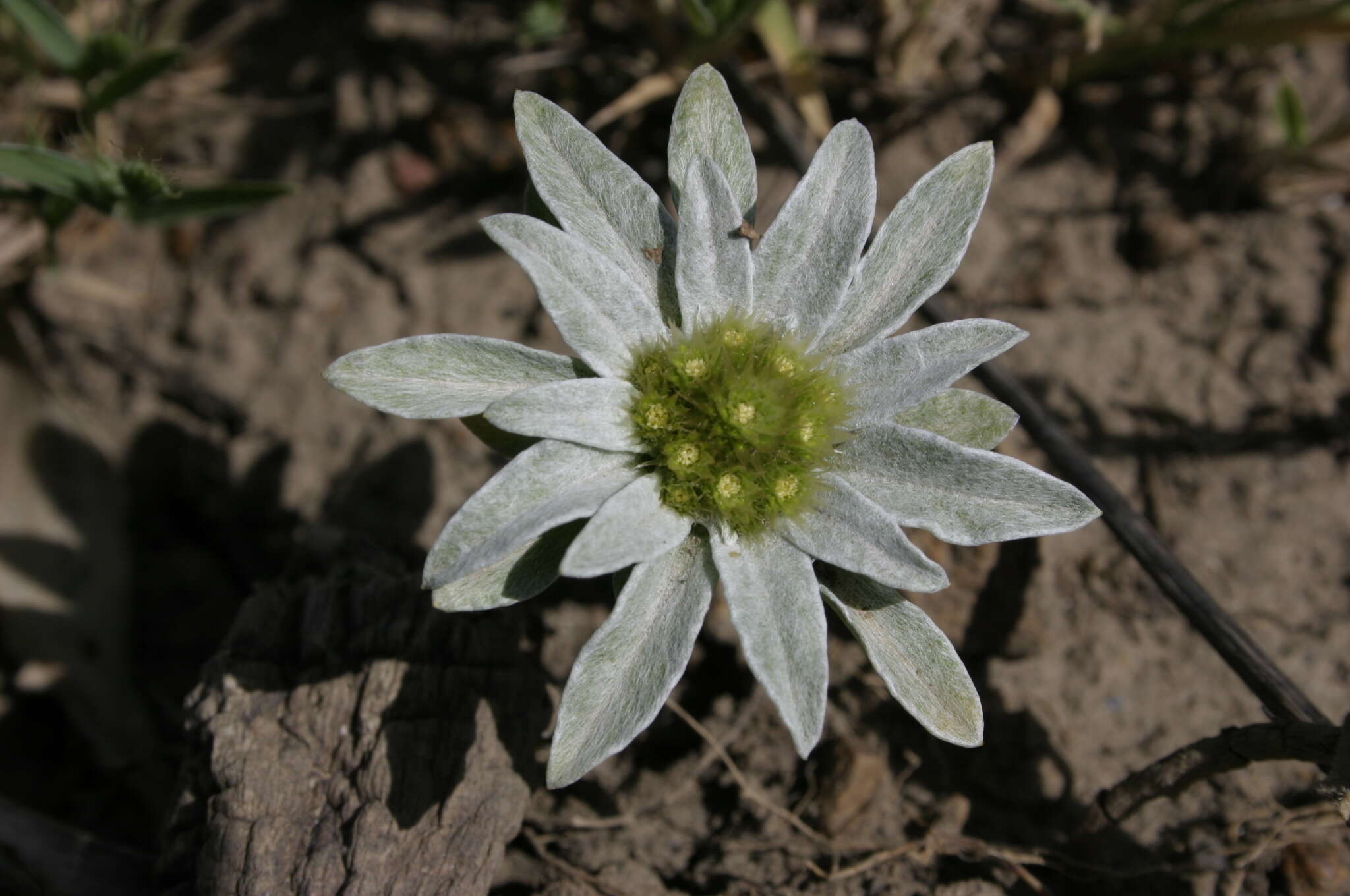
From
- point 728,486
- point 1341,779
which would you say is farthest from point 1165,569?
point 728,486

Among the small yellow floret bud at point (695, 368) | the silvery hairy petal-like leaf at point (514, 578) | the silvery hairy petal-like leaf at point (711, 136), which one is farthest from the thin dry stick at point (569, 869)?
the silvery hairy petal-like leaf at point (711, 136)

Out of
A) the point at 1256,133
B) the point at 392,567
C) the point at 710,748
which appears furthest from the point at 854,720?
the point at 1256,133

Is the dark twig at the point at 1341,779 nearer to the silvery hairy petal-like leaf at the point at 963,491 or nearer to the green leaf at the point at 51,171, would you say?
the silvery hairy petal-like leaf at the point at 963,491

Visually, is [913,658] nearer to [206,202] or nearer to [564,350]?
[564,350]

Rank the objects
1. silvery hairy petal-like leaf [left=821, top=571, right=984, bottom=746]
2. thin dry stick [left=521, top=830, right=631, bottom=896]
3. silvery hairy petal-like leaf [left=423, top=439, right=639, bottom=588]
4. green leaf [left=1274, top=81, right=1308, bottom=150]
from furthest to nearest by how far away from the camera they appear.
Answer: green leaf [left=1274, top=81, right=1308, bottom=150], thin dry stick [left=521, top=830, right=631, bottom=896], silvery hairy petal-like leaf [left=821, top=571, right=984, bottom=746], silvery hairy petal-like leaf [left=423, top=439, right=639, bottom=588]

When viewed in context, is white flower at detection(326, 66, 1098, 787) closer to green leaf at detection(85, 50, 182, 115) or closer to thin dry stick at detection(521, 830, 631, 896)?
thin dry stick at detection(521, 830, 631, 896)

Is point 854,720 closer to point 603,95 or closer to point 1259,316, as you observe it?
point 1259,316

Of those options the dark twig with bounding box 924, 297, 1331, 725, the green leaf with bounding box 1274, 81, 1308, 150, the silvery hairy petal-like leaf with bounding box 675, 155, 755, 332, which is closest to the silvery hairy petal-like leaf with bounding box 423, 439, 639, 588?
the silvery hairy petal-like leaf with bounding box 675, 155, 755, 332

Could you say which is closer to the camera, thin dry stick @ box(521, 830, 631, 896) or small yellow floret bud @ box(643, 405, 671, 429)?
small yellow floret bud @ box(643, 405, 671, 429)
